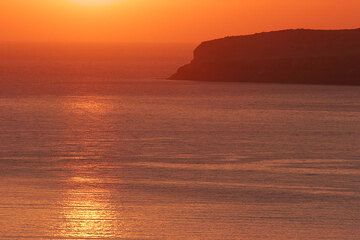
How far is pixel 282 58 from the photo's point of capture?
143750 millimetres

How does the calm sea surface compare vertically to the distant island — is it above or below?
above

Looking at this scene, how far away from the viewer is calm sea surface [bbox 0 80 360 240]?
4019cm

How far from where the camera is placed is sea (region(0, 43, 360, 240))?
4025cm

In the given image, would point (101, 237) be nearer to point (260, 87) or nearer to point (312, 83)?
point (260, 87)

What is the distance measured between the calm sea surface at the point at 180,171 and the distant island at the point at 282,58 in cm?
3899

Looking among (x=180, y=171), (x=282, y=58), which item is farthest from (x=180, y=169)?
(x=282, y=58)

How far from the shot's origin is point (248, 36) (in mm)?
160375

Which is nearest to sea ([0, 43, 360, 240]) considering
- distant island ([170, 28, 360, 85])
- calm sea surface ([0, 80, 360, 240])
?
calm sea surface ([0, 80, 360, 240])

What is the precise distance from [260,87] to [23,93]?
23476 millimetres

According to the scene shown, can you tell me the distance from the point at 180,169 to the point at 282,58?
9075 centimetres

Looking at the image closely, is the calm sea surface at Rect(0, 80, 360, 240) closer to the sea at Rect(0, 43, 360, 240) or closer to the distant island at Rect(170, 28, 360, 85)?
the sea at Rect(0, 43, 360, 240)

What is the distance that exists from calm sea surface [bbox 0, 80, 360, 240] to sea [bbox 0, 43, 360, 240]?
6 centimetres

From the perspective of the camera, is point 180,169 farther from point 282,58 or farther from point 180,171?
point 282,58

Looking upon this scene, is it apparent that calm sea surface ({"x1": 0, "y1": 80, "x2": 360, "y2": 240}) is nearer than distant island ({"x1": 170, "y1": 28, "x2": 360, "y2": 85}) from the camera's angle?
Yes
